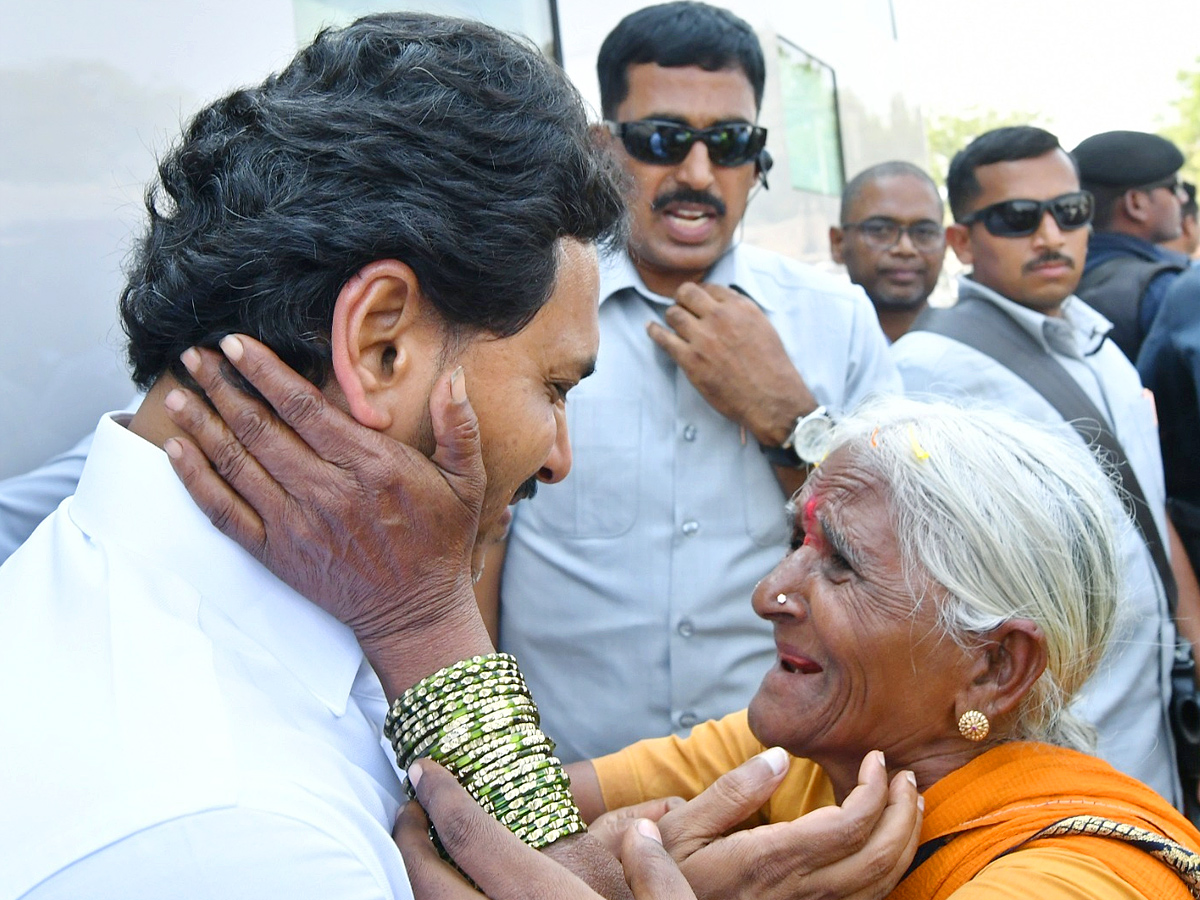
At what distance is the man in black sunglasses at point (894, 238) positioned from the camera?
5449mm

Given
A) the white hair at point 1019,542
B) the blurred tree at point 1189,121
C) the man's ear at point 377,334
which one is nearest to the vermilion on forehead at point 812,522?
the white hair at point 1019,542

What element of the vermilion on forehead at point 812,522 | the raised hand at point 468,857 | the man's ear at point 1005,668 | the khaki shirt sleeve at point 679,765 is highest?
the vermilion on forehead at point 812,522

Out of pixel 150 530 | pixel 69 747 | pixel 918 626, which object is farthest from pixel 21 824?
pixel 918 626

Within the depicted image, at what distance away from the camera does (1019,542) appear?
1.92m

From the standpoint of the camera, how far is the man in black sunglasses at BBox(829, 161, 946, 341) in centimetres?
545

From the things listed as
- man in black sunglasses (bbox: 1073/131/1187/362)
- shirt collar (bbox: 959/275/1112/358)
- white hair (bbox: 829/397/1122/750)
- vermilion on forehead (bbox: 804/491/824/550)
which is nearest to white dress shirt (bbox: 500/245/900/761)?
vermilion on forehead (bbox: 804/491/824/550)

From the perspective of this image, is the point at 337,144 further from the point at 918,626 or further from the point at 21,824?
the point at 918,626

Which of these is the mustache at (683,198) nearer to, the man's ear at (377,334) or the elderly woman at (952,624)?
the elderly woman at (952,624)

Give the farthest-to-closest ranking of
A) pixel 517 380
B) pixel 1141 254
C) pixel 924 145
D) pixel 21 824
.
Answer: pixel 924 145 < pixel 1141 254 < pixel 517 380 < pixel 21 824

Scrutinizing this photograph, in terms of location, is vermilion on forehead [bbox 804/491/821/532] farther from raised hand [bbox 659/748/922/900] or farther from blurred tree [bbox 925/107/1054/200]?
blurred tree [bbox 925/107/1054/200]

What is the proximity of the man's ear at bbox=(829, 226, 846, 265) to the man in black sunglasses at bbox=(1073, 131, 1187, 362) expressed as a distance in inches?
46.5

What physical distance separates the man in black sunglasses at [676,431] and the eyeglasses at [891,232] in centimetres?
242

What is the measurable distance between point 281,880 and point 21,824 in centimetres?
24

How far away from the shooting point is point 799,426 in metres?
2.78
